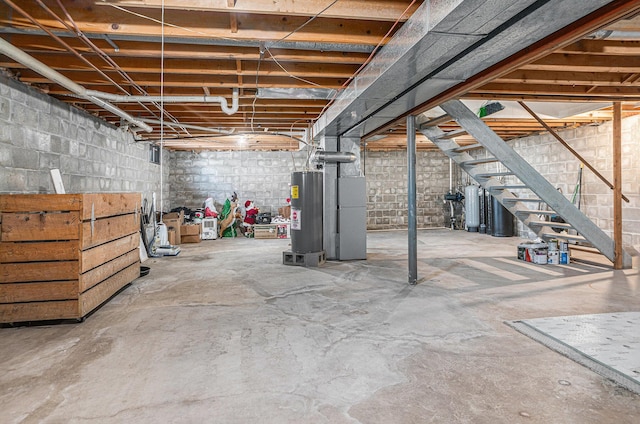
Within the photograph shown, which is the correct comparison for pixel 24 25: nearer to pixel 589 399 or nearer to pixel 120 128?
pixel 120 128

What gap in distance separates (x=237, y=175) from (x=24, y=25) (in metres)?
6.64

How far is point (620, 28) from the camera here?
8.87 ft

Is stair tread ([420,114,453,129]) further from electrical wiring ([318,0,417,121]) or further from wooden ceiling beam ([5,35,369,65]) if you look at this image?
wooden ceiling beam ([5,35,369,65])

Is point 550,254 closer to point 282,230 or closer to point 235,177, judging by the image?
point 282,230

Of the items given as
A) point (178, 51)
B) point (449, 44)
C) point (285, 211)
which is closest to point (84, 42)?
point (178, 51)

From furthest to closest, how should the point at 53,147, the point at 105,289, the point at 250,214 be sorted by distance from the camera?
1. the point at 250,214
2. the point at 53,147
3. the point at 105,289

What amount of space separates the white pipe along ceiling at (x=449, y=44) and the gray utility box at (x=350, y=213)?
1.70 m

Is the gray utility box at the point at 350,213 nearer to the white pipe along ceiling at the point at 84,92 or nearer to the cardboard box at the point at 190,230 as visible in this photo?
the white pipe along ceiling at the point at 84,92

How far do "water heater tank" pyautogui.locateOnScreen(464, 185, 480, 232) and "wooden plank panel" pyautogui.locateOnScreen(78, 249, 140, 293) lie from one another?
7595mm

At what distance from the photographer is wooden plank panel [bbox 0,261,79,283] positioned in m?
2.70

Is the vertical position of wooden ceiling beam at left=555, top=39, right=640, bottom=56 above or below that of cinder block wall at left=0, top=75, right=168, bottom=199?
above

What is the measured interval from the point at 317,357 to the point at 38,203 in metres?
2.48

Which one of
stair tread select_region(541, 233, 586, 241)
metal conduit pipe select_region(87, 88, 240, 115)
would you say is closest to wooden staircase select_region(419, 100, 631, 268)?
stair tread select_region(541, 233, 586, 241)

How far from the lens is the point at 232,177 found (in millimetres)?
9258
